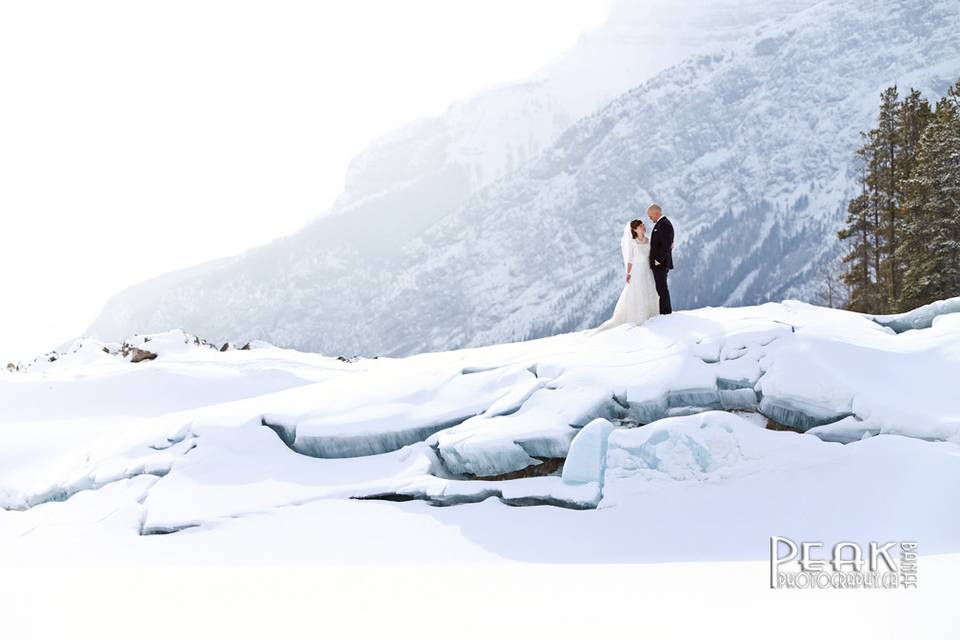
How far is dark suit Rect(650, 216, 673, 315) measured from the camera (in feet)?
36.2

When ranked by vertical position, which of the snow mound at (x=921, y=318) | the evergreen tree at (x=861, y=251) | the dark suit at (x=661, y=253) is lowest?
the evergreen tree at (x=861, y=251)

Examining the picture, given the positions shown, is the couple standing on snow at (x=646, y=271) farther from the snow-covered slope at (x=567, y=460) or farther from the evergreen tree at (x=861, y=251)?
the evergreen tree at (x=861, y=251)

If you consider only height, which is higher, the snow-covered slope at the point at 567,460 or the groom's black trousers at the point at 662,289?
the groom's black trousers at the point at 662,289

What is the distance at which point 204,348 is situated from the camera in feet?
60.7

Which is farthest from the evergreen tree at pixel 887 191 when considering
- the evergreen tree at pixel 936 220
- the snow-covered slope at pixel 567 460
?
the snow-covered slope at pixel 567 460

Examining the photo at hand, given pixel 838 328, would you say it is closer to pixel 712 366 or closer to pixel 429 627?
pixel 712 366

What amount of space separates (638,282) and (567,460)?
4.33 metres

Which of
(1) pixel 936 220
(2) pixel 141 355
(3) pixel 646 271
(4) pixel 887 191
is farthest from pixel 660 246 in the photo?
(4) pixel 887 191

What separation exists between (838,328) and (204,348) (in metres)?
14.8

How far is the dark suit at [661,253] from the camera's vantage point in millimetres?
11031

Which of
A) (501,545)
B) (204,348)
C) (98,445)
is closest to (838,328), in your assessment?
(501,545)

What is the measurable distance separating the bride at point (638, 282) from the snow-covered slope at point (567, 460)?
0.44 meters

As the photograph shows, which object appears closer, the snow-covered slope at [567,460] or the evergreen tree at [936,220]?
the snow-covered slope at [567,460]

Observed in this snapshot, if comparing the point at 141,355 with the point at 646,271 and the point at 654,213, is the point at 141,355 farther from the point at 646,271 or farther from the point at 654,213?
the point at 654,213
